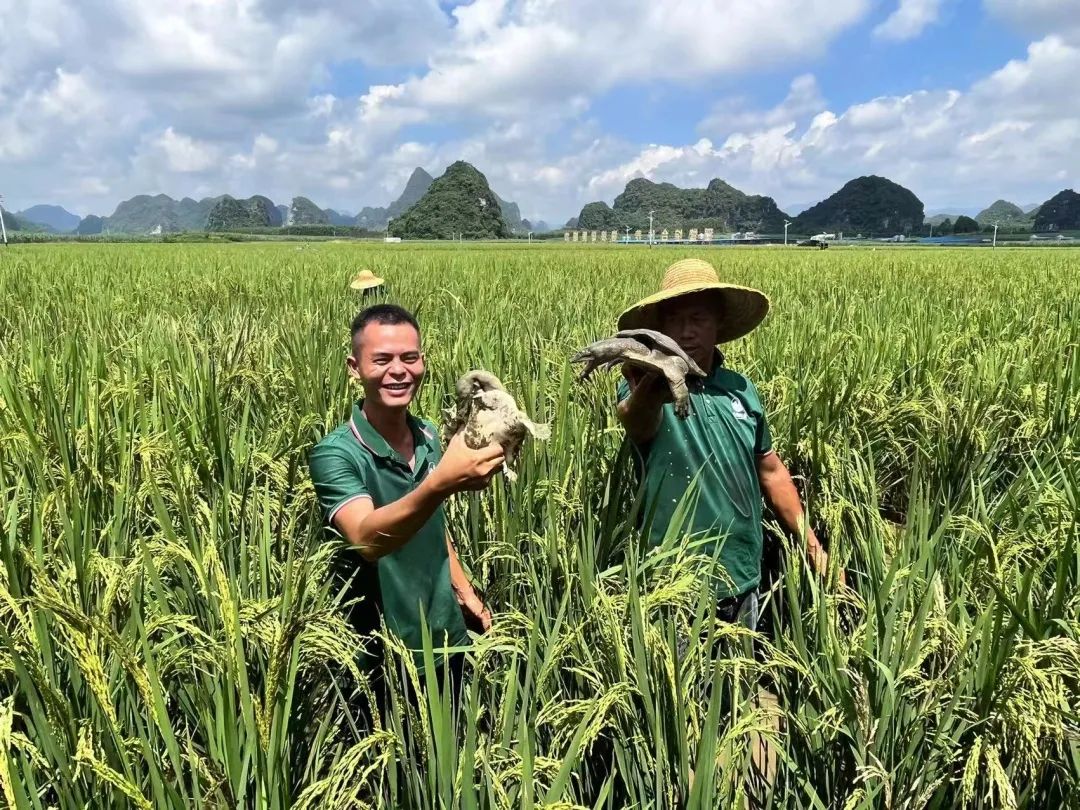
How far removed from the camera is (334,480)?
139cm

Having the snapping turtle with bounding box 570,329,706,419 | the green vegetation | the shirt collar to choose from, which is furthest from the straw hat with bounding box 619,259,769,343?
the green vegetation

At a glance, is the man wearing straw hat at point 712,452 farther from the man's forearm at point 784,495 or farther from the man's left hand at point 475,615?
the man's left hand at point 475,615

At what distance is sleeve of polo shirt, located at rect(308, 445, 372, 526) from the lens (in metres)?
1.39

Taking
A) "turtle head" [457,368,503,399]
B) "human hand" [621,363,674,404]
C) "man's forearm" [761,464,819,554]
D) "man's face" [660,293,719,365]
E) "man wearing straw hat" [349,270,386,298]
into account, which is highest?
"man wearing straw hat" [349,270,386,298]

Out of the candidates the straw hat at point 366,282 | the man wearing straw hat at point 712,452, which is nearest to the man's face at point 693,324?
the man wearing straw hat at point 712,452

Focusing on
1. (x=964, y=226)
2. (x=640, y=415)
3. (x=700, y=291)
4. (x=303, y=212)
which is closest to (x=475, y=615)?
(x=640, y=415)

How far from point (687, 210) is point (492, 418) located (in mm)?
127907

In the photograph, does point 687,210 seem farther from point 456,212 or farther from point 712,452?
point 712,452

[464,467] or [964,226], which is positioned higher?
[964,226]

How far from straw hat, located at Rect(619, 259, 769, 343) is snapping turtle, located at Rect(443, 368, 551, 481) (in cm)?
71

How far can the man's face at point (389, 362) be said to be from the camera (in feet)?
4.80

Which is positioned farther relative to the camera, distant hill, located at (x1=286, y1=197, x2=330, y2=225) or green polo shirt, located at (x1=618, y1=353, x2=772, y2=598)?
distant hill, located at (x1=286, y1=197, x2=330, y2=225)

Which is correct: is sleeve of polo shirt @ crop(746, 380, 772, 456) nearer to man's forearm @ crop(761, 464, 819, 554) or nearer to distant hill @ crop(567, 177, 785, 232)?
man's forearm @ crop(761, 464, 819, 554)

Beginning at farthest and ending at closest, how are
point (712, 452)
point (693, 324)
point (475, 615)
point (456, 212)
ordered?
1. point (456, 212)
2. point (693, 324)
3. point (712, 452)
4. point (475, 615)
